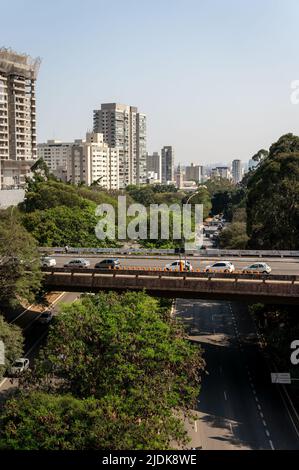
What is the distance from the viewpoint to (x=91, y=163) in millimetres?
Result: 135000

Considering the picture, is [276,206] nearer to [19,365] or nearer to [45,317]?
[45,317]

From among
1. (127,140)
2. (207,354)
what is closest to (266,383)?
(207,354)

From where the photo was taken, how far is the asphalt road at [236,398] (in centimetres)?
2477

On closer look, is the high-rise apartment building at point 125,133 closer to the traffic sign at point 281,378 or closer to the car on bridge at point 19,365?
the car on bridge at point 19,365

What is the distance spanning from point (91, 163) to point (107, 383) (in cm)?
11671

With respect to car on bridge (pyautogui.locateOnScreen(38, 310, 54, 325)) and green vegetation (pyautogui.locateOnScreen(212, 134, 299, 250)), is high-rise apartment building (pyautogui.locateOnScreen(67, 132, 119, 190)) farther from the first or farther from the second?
car on bridge (pyautogui.locateOnScreen(38, 310, 54, 325))

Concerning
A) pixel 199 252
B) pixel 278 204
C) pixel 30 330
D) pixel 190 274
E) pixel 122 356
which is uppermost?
pixel 278 204

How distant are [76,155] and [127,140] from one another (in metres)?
38.7

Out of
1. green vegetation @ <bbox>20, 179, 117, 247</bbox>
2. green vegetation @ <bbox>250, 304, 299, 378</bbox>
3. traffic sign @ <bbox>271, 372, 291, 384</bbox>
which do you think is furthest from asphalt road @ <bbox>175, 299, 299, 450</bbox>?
green vegetation @ <bbox>20, 179, 117, 247</bbox>

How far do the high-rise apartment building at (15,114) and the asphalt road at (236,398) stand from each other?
56286mm

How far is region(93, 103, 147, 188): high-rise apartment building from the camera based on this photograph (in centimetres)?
16625

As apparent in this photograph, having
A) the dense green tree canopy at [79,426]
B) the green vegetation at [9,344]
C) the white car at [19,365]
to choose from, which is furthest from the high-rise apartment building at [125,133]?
the dense green tree canopy at [79,426]

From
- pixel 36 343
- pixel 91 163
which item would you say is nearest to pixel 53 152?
pixel 91 163
